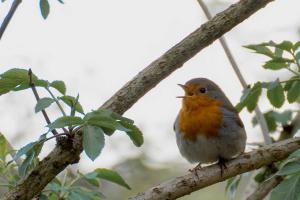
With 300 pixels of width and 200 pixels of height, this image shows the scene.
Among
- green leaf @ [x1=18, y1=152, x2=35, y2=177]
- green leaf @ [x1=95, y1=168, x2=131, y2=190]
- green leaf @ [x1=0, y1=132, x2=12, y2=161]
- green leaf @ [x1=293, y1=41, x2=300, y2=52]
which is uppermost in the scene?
green leaf @ [x1=293, y1=41, x2=300, y2=52]

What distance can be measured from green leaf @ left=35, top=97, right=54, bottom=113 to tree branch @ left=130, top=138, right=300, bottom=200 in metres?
0.80

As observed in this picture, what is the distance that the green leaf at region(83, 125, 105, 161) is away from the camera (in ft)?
7.89

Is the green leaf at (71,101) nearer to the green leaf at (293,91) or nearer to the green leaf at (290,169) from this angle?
the green leaf at (290,169)

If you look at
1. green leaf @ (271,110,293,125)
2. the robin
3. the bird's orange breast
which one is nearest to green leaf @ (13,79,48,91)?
the robin

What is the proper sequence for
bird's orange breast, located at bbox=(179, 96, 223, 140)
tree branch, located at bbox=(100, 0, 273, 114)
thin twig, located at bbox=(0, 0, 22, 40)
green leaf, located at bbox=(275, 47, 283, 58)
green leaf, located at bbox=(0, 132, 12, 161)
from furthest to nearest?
bird's orange breast, located at bbox=(179, 96, 223, 140) → green leaf, located at bbox=(275, 47, 283, 58) → green leaf, located at bbox=(0, 132, 12, 161) → tree branch, located at bbox=(100, 0, 273, 114) → thin twig, located at bbox=(0, 0, 22, 40)

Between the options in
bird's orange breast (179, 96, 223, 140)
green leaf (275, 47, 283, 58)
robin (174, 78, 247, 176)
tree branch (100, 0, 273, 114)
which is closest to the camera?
tree branch (100, 0, 273, 114)

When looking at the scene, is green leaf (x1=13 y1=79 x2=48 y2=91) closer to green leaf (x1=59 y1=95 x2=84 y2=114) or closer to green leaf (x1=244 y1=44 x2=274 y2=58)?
green leaf (x1=59 y1=95 x2=84 y2=114)

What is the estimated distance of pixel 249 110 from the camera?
12.3 feet

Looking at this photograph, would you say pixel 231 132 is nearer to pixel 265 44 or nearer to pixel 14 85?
pixel 265 44

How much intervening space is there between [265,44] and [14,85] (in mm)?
1358

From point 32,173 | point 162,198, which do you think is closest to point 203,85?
point 162,198

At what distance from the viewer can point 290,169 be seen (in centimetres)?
268

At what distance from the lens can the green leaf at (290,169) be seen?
2664 millimetres

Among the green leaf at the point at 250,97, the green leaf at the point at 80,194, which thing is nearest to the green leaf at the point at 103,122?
the green leaf at the point at 80,194
